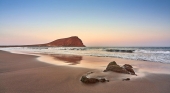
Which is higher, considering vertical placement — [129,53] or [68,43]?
[68,43]

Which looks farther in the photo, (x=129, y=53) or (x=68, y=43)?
(x=68, y=43)

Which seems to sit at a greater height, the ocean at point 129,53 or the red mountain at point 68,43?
the red mountain at point 68,43

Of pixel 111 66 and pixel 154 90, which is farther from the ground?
pixel 111 66

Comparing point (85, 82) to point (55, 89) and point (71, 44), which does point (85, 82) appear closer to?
point (55, 89)

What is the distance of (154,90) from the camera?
496 centimetres

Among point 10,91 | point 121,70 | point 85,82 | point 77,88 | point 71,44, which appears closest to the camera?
point 10,91

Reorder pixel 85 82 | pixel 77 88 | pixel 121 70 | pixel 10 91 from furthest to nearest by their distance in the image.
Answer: pixel 121 70 → pixel 85 82 → pixel 77 88 → pixel 10 91

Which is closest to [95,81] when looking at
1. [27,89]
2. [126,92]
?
[126,92]

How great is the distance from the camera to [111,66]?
8.00 m

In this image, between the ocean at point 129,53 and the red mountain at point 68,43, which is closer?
the ocean at point 129,53

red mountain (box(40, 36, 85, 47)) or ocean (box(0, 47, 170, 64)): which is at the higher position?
red mountain (box(40, 36, 85, 47))

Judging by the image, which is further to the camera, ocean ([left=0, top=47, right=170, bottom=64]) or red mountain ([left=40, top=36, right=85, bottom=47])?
red mountain ([left=40, top=36, right=85, bottom=47])

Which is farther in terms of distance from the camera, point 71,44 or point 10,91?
point 71,44

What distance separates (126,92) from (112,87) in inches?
25.3
